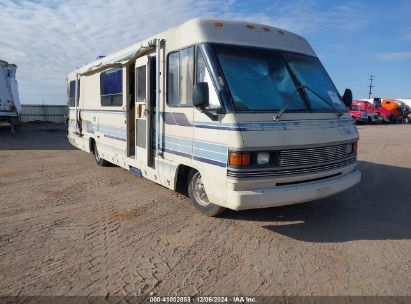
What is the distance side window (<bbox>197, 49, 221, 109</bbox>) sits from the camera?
5.01 metres

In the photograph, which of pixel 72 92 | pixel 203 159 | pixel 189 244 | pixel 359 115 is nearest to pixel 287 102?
pixel 203 159

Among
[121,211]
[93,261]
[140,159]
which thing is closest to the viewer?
[93,261]

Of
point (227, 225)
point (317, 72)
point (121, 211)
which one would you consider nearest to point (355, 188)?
point (317, 72)

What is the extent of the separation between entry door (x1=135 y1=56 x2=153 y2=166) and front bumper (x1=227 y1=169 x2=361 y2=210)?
244 cm

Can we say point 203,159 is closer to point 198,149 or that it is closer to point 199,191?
point 198,149

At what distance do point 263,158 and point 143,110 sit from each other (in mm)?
2924

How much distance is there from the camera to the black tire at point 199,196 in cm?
562

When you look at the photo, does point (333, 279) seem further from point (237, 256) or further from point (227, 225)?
point (227, 225)

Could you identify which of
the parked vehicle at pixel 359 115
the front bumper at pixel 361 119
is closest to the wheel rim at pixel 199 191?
the parked vehicle at pixel 359 115

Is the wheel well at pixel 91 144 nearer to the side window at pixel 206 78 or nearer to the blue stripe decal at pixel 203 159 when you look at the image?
the blue stripe decal at pixel 203 159

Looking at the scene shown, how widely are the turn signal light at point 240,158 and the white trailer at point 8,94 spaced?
17.2 meters

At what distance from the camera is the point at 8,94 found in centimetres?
1872

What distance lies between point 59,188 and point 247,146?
4560mm

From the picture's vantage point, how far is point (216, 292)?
3.70 metres
